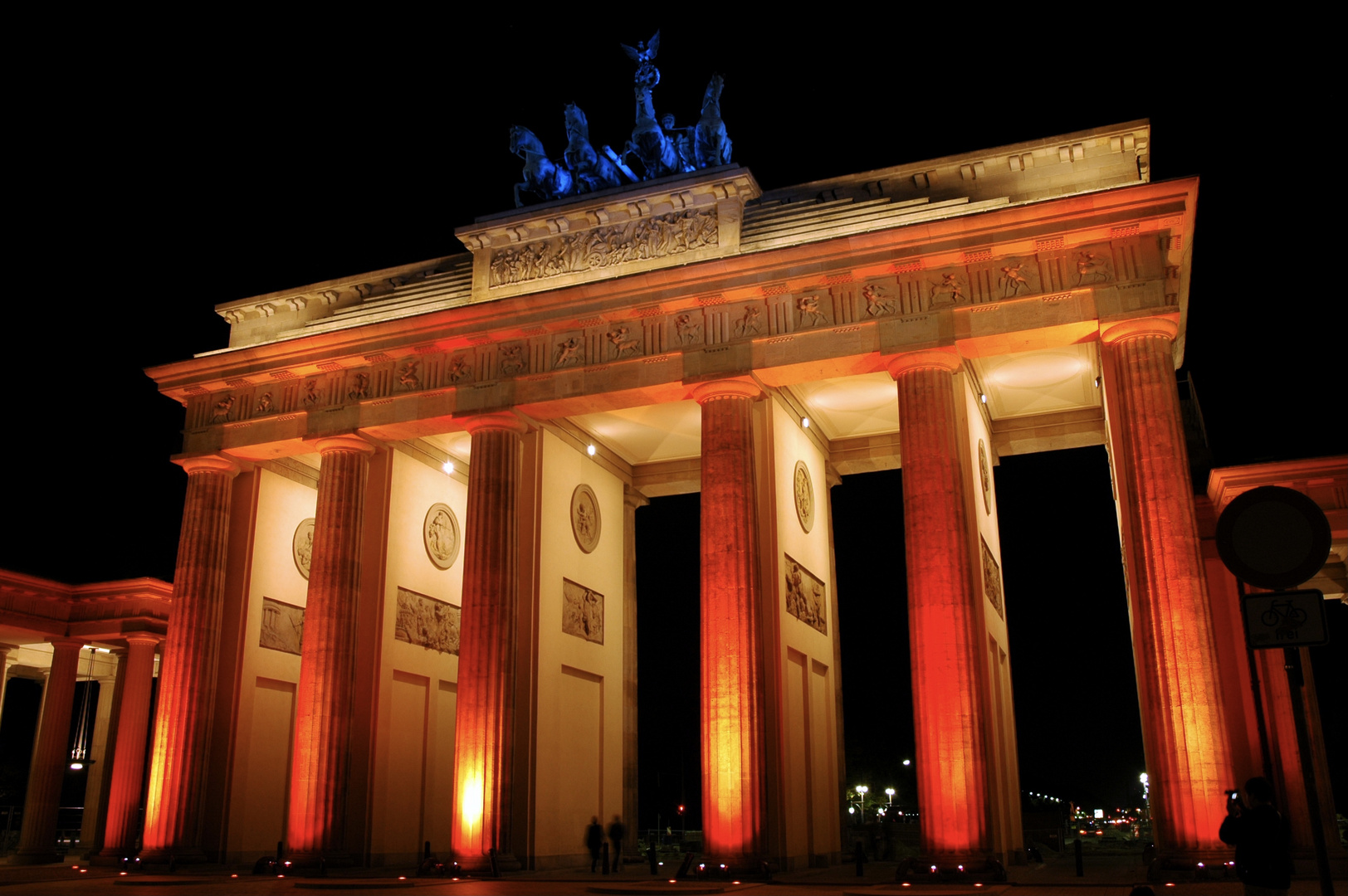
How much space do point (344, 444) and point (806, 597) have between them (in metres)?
10.7

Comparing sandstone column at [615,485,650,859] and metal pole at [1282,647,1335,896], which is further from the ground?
sandstone column at [615,485,650,859]

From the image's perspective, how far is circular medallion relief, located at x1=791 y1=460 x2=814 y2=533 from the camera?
2450cm

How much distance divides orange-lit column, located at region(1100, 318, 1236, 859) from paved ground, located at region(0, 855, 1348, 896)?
4.20 feet

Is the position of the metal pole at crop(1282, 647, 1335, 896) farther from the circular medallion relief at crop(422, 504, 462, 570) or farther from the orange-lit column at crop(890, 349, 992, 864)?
the circular medallion relief at crop(422, 504, 462, 570)

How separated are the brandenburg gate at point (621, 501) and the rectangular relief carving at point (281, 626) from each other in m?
0.12

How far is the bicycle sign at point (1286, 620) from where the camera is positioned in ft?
21.9

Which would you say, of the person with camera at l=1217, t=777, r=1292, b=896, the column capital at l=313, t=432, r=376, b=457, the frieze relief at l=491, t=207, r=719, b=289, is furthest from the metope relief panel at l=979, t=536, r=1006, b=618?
the person with camera at l=1217, t=777, r=1292, b=896

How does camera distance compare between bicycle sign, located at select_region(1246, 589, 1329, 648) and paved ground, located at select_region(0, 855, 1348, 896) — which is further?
paved ground, located at select_region(0, 855, 1348, 896)

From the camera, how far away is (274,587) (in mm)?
26859

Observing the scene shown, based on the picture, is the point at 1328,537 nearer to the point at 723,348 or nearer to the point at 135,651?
the point at 723,348

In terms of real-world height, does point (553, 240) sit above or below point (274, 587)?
above

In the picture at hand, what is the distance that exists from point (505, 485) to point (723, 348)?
17.6ft

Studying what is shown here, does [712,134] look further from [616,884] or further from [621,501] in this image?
[616,884]

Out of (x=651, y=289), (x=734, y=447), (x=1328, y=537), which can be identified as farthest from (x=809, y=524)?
(x=1328, y=537)
